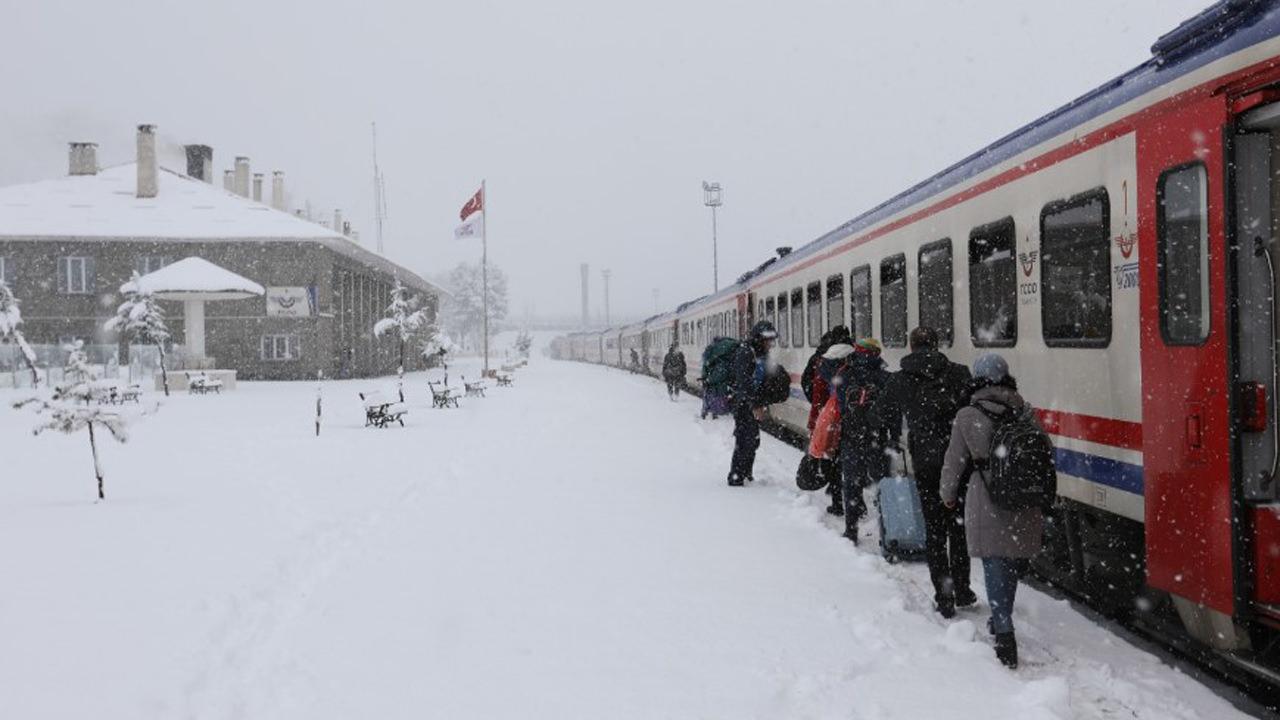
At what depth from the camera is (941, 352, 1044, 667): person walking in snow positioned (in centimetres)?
511

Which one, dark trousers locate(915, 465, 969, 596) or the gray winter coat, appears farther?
dark trousers locate(915, 465, 969, 596)

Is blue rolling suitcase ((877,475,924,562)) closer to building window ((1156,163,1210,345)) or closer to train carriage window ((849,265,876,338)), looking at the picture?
building window ((1156,163,1210,345))

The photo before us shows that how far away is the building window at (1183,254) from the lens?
4.93m

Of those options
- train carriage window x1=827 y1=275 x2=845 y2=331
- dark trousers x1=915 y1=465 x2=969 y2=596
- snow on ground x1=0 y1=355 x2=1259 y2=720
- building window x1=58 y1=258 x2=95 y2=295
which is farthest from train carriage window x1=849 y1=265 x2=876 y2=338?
building window x1=58 y1=258 x2=95 y2=295

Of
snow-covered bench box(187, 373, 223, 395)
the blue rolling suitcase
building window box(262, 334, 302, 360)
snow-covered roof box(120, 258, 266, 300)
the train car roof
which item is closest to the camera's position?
the train car roof

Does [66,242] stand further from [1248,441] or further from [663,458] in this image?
[1248,441]

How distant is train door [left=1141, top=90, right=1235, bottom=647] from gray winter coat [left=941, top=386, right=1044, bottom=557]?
67 cm

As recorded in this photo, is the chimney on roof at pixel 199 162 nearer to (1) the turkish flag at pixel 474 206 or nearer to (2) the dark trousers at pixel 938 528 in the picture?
(1) the turkish flag at pixel 474 206

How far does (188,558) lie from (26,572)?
1.14m

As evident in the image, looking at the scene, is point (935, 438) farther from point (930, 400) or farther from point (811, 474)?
point (811, 474)

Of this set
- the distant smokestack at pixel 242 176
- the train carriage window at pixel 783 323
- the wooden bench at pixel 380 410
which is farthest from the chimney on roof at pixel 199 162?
the train carriage window at pixel 783 323

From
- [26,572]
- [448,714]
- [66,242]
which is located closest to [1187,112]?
[448,714]

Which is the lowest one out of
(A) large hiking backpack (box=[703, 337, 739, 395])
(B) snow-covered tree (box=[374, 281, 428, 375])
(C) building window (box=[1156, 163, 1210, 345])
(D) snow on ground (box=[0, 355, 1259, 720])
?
(D) snow on ground (box=[0, 355, 1259, 720])

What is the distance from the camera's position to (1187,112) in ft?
16.6
